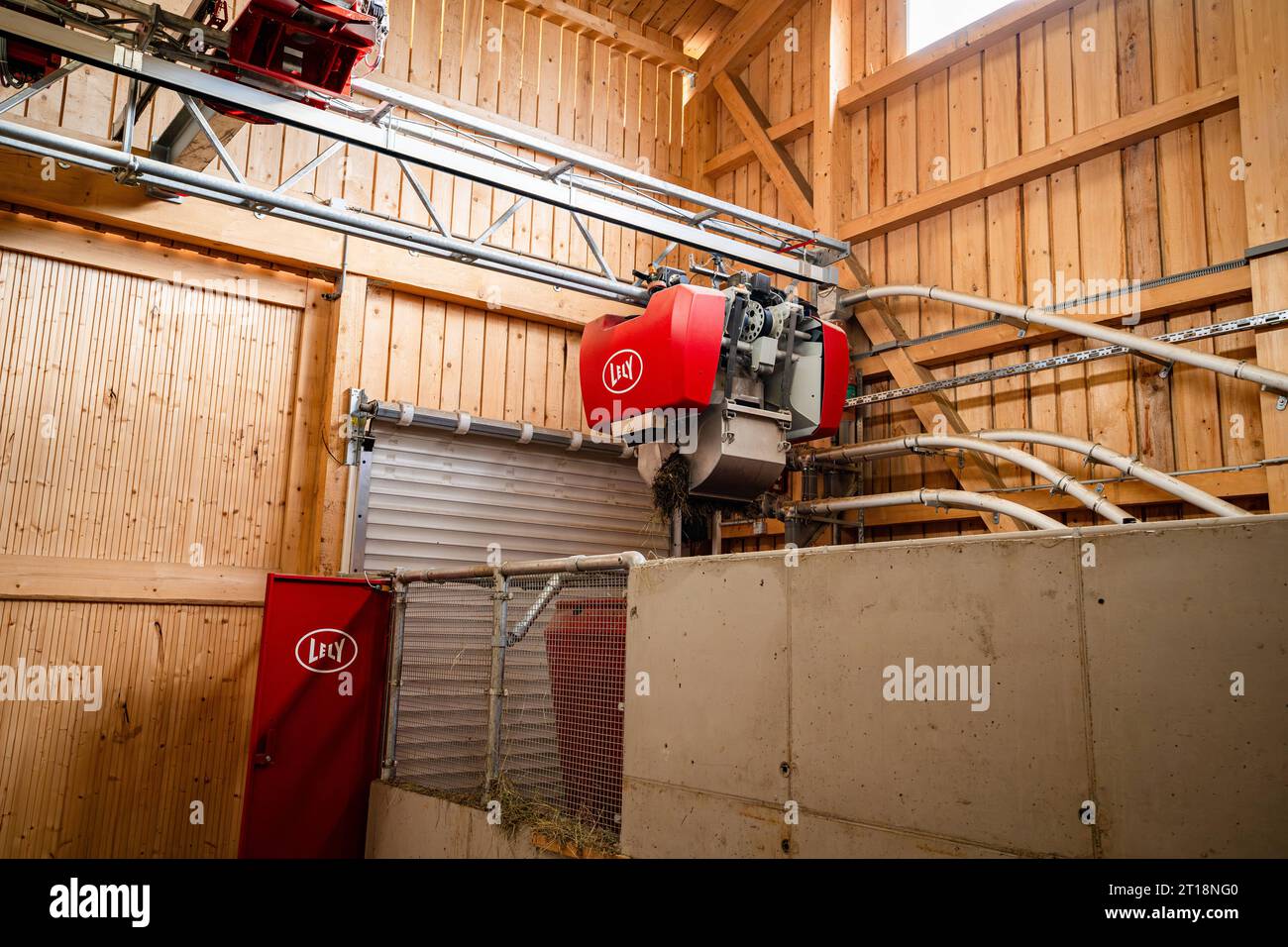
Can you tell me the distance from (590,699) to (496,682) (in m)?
0.58

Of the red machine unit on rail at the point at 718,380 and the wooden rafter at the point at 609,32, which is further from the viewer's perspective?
the wooden rafter at the point at 609,32

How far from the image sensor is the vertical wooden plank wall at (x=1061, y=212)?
20.3ft

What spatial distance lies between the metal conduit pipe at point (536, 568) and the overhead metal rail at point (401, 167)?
86.7 inches

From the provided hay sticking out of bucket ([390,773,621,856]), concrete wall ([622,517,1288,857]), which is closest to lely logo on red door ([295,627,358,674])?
hay sticking out of bucket ([390,773,621,856])

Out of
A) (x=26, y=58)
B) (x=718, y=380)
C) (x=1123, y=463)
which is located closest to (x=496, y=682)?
(x=718, y=380)

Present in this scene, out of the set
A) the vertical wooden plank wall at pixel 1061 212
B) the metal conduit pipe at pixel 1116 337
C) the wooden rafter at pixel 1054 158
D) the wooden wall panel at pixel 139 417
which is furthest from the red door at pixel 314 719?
the wooden rafter at pixel 1054 158

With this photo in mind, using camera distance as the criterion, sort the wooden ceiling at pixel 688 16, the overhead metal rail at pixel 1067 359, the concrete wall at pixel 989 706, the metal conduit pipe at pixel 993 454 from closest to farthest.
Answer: the concrete wall at pixel 989 706 < the overhead metal rail at pixel 1067 359 < the metal conduit pipe at pixel 993 454 < the wooden ceiling at pixel 688 16

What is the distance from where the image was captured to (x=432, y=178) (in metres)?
8.23

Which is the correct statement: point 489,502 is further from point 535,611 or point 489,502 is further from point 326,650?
point 535,611

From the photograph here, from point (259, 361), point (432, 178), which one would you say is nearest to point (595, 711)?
point (259, 361)

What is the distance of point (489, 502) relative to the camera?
8172mm

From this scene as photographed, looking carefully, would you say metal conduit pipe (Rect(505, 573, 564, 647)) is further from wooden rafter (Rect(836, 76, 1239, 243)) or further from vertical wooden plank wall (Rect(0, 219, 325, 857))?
wooden rafter (Rect(836, 76, 1239, 243))

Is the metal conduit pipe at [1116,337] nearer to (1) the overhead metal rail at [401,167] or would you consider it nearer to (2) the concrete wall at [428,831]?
(1) the overhead metal rail at [401,167]
